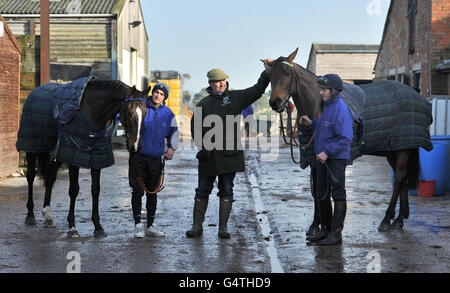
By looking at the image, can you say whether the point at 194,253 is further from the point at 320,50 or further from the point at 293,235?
the point at 320,50

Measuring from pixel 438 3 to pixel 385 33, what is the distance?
7.35 m

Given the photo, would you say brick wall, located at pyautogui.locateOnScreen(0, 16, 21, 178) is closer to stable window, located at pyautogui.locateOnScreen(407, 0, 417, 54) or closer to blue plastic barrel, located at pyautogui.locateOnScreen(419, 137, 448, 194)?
blue plastic barrel, located at pyautogui.locateOnScreen(419, 137, 448, 194)

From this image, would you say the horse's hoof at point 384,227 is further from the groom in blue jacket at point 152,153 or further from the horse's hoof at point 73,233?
the horse's hoof at point 73,233

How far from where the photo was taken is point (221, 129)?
7.59 meters

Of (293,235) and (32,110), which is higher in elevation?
(32,110)

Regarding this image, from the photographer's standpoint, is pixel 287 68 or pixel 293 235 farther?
pixel 293 235

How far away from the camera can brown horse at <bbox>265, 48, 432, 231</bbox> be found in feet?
23.5

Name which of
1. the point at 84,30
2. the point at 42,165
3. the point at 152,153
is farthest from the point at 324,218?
the point at 84,30

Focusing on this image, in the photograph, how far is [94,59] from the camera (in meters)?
25.2

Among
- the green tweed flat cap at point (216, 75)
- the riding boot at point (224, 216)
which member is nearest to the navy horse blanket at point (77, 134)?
the green tweed flat cap at point (216, 75)

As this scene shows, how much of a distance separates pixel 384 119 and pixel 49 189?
4558 mm

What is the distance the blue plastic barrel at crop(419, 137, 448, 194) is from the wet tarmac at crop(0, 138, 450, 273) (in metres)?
0.39

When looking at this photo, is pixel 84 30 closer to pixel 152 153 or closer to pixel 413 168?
pixel 152 153
